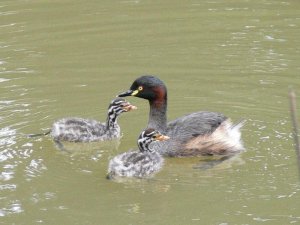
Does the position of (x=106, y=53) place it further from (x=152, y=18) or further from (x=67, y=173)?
(x=67, y=173)

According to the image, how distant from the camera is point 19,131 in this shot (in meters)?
9.05

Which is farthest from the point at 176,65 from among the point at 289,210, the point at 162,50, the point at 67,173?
the point at 289,210

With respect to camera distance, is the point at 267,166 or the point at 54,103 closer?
the point at 267,166

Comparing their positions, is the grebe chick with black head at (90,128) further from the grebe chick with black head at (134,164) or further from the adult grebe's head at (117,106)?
the grebe chick with black head at (134,164)

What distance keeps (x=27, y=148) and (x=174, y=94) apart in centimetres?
214

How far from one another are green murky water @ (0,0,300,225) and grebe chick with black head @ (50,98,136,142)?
11cm

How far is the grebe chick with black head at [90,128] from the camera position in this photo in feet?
28.8

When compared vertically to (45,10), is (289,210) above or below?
below

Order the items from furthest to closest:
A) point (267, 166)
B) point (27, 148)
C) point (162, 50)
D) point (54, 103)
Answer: point (162, 50) → point (54, 103) → point (27, 148) → point (267, 166)

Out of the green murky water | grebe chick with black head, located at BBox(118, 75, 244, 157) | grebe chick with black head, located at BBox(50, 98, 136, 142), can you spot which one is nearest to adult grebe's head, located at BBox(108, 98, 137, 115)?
grebe chick with black head, located at BBox(50, 98, 136, 142)

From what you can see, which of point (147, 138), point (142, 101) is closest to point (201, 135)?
point (147, 138)

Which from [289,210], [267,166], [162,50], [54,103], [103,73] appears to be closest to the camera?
[289,210]

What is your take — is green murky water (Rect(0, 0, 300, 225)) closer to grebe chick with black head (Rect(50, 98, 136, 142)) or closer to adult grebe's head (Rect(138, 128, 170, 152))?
grebe chick with black head (Rect(50, 98, 136, 142))

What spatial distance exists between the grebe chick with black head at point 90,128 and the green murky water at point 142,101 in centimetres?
11
